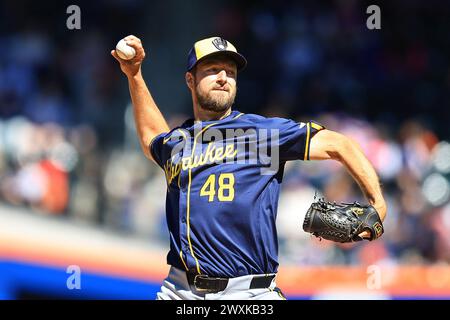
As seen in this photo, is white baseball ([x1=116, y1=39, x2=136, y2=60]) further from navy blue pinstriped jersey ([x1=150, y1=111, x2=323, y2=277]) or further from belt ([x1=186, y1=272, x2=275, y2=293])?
belt ([x1=186, y1=272, x2=275, y2=293])

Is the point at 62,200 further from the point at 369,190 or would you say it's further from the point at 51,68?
the point at 369,190

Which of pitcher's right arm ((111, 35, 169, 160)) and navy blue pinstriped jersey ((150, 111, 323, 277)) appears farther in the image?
pitcher's right arm ((111, 35, 169, 160))

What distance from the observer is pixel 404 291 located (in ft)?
22.1

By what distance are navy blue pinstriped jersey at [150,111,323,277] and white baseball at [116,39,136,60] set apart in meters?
0.66

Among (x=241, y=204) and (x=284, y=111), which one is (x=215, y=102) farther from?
(x=284, y=111)

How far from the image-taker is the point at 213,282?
354 cm

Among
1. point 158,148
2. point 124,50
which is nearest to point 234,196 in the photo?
point 158,148

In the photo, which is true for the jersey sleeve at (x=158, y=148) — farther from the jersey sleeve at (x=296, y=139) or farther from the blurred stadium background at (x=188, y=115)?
the blurred stadium background at (x=188, y=115)

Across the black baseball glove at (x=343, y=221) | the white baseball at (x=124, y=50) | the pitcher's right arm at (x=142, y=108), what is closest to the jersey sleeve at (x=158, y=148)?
the pitcher's right arm at (x=142, y=108)

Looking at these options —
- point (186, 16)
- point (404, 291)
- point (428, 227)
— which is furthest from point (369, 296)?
point (186, 16)

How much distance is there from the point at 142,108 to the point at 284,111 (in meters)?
4.88

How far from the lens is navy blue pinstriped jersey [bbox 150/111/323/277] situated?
11.6 ft

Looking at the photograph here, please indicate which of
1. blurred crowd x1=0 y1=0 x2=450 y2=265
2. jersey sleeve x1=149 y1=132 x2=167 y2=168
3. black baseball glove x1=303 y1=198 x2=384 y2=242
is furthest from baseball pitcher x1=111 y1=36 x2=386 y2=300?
blurred crowd x1=0 y1=0 x2=450 y2=265

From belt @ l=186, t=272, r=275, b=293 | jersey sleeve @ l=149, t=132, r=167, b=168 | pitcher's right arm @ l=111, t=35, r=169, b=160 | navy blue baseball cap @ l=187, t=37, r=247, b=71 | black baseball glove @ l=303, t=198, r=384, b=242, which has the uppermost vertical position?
navy blue baseball cap @ l=187, t=37, r=247, b=71
